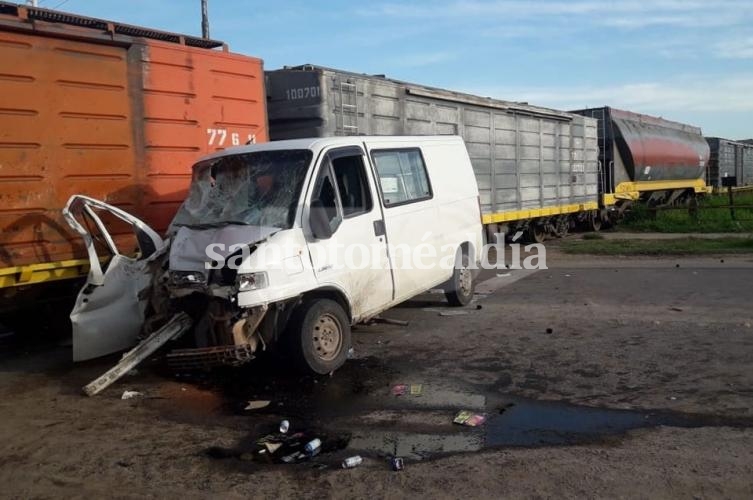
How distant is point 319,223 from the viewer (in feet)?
19.6

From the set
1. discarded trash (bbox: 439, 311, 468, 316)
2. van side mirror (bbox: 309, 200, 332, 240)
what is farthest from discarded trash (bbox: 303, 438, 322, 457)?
discarded trash (bbox: 439, 311, 468, 316)

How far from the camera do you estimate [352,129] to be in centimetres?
1073

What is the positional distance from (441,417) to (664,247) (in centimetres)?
1139

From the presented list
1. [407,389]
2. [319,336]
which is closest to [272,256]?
[319,336]

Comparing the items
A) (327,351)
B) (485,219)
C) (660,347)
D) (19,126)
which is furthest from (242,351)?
(485,219)

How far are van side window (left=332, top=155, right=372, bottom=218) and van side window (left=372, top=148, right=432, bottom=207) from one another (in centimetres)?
26

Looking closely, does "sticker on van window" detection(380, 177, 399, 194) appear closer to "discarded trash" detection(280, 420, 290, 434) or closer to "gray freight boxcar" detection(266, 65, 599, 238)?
"discarded trash" detection(280, 420, 290, 434)

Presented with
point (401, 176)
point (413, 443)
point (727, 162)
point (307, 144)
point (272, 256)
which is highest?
point (727, 162)

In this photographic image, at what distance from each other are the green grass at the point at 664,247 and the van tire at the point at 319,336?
32.7ft

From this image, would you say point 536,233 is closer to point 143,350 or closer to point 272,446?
point 143,350

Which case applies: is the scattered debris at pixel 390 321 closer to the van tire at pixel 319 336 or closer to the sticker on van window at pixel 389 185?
the sticker on van window at pixel 389 185

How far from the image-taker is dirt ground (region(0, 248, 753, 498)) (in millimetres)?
3990

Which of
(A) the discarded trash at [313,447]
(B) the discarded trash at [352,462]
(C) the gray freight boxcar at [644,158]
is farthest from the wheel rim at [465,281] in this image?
(C) the gray freight boxcar at [644,158]

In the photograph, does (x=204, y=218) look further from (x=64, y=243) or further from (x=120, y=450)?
(x=120, y=450)
